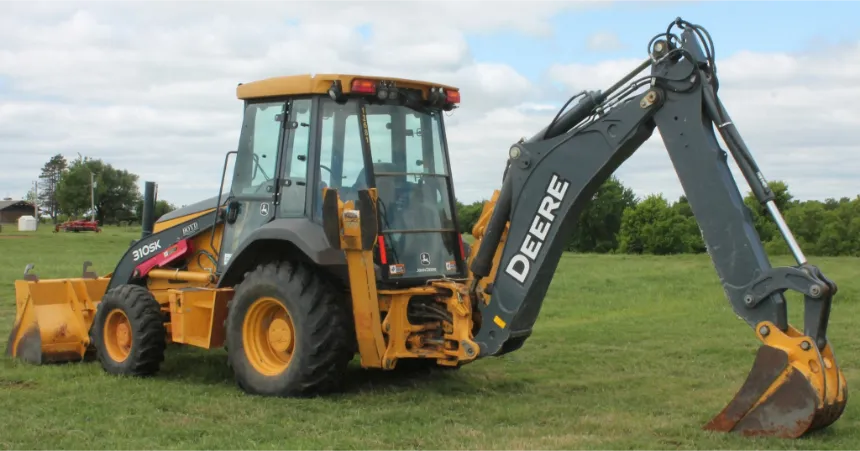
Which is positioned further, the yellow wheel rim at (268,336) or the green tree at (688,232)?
the green tree at (688,232)

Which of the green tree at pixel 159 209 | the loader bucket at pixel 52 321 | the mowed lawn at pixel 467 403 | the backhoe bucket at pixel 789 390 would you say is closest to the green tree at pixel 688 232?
the green tree at pixel 159 209

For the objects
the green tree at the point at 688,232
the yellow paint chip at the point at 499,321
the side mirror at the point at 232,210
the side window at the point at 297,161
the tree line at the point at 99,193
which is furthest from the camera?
the tree line at the point at 99,193

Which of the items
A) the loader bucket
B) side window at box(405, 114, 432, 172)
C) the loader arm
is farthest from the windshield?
the loader bucket

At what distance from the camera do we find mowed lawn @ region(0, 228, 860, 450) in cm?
→ 661

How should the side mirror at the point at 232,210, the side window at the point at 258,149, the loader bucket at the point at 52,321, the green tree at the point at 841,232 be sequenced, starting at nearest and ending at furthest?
1. the side window at the point at 258,149
2. the side mirror at the point at 232,210
3. the loader bucket at the point at 52,321
4. the green tree at the point at 841,232

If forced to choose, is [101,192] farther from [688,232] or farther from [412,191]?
[412,191]

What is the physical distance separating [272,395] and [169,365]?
8.17 ft

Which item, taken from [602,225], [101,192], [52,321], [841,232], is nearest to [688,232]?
[602,225]

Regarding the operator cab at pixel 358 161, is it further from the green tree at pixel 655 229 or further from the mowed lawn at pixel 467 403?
the green tree at pixel 655 229

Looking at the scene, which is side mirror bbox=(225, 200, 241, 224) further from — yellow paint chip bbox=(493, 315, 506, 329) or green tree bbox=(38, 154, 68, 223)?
green tree bbox=(38, 154, 68, 223)

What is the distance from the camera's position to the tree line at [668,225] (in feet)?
165

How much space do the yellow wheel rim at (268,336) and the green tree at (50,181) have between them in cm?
11698

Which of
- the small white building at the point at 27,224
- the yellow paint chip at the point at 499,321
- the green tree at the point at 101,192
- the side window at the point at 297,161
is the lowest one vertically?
the yellow paint chip at the point at 499,321

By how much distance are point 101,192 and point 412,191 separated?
87050mm
